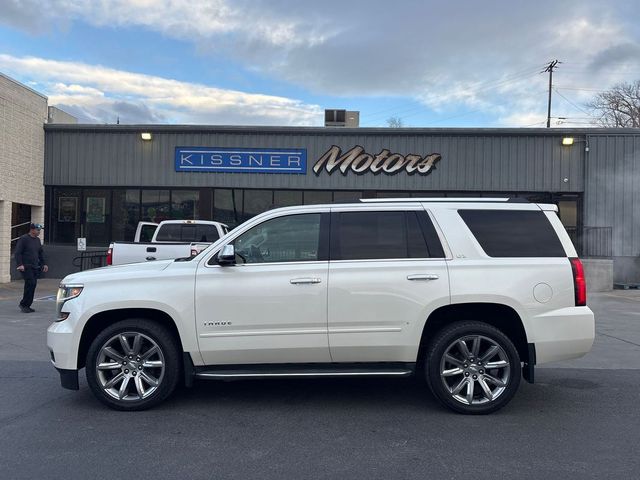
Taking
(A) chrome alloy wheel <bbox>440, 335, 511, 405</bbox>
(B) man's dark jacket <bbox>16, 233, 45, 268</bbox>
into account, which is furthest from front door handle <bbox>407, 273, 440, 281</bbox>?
(B) man's dark jacket <bbox>16, 233, 45, 268</bbox>

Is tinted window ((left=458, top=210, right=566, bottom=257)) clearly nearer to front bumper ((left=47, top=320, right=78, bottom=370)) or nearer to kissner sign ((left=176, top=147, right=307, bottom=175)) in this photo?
front bumper ((left=47, top=320, right=78, bottom=370))

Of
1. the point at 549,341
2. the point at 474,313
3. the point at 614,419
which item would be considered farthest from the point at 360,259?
the point at 614,419

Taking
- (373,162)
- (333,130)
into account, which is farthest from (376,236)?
(333,130)

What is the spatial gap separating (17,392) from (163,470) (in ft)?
9.23

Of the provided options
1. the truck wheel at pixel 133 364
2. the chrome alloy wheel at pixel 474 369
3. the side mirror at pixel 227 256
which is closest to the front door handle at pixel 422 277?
the chrome alloy wheel at pixel 474 369

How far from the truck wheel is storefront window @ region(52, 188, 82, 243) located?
1606cm

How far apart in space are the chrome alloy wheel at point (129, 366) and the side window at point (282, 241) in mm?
1211

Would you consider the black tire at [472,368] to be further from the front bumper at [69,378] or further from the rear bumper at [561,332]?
the front bumper at [69,378]

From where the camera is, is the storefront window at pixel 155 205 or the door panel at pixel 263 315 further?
the storefront window at pixel 155 205

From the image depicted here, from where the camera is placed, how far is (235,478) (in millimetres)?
3811

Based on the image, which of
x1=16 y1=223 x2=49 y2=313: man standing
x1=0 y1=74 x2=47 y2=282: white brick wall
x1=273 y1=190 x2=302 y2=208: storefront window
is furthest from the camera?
x1=273 y1=190 x2=302 y2=208: storefront window

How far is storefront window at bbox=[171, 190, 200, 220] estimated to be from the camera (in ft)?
64.0

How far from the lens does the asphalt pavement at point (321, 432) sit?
13.0ft

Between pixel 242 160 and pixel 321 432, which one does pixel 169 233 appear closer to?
pixel 242 160
